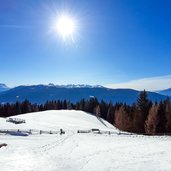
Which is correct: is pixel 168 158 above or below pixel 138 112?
below

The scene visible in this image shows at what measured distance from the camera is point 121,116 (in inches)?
4235

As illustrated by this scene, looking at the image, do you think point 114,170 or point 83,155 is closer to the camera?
point 114,170

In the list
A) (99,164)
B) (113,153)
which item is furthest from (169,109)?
(99,164)

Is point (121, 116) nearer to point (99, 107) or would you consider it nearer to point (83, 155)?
point (99, 107)

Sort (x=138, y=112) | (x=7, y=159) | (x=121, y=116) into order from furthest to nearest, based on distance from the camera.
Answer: (x=121, y=116), (x=138, y=112), (x=7, y=159)

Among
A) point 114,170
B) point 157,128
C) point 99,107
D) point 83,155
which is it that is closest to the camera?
point 114,170

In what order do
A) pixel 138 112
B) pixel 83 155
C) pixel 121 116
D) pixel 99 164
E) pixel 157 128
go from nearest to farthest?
pixel 99 164, pixel 83 155, pixel 157 128, pixel 138 112, pixel 121 116

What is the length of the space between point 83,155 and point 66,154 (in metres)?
2.30

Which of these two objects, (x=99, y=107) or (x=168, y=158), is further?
(x=99, y=107)

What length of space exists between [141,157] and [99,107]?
115776 mm

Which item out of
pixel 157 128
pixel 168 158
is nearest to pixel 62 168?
pixel 168 158

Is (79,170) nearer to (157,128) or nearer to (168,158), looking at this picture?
(168,158)

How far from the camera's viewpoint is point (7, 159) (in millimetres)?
29766

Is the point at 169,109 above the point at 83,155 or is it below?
above
